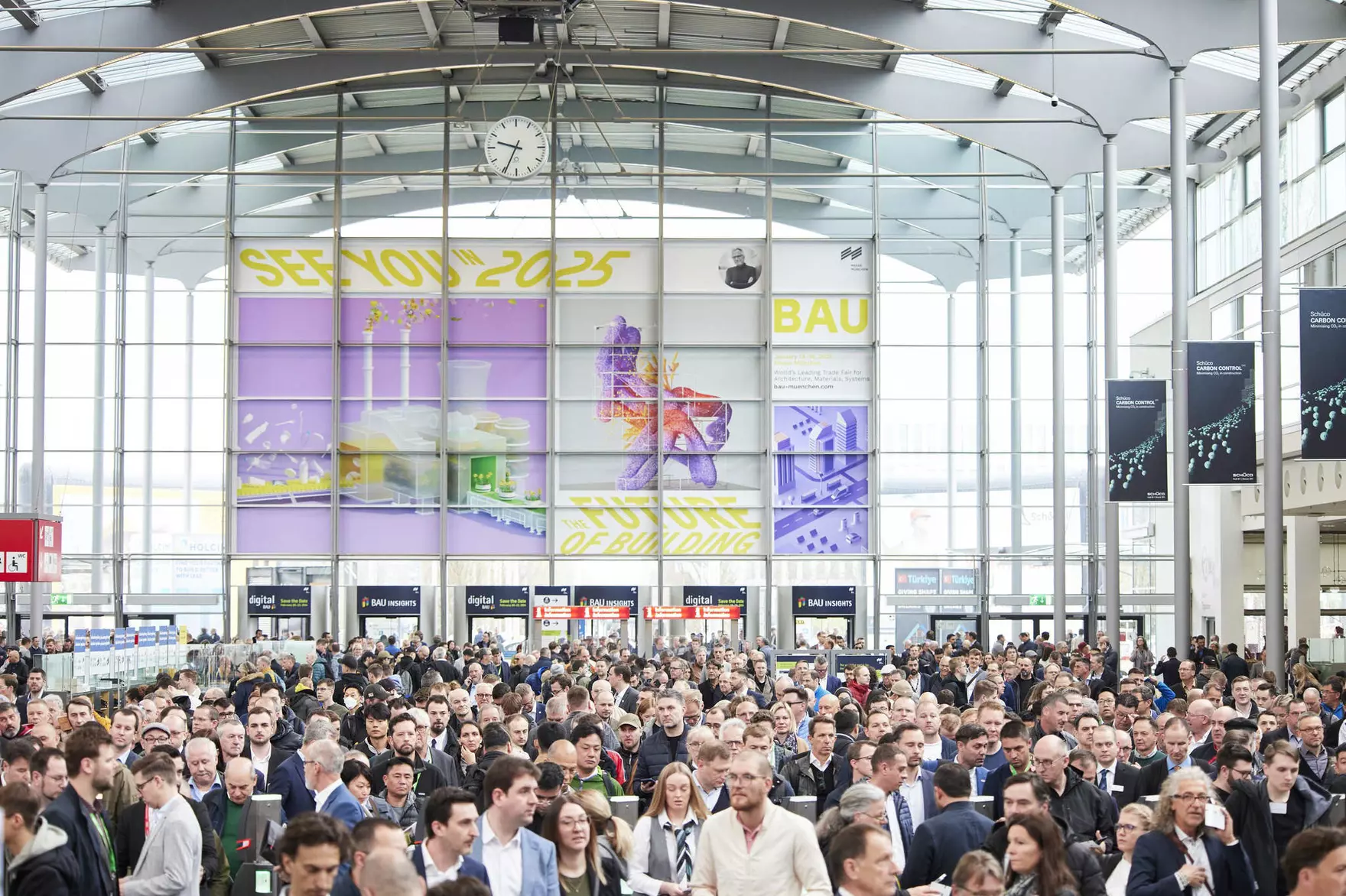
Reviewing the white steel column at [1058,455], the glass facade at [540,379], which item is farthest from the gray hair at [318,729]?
the glass facade at [540,379]

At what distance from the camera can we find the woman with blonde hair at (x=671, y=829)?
795 centimetres

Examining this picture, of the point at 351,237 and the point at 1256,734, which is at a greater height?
the point at 351,237

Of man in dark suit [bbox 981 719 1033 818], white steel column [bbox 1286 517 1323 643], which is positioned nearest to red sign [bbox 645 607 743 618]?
white steel column [bbox 1286 517 1323 643]

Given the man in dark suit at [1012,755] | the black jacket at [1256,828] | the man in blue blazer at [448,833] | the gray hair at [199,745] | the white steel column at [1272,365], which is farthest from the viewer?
the white steel column at [1272,365]

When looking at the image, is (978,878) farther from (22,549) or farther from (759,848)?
(22,549)

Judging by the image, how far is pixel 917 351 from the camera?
35.9 m

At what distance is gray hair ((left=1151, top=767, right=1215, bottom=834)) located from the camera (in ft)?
23.9

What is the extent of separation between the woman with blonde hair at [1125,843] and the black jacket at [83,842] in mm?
4549

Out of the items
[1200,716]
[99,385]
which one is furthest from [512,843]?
[99,385]

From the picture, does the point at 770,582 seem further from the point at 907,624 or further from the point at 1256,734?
the point at 1256,734

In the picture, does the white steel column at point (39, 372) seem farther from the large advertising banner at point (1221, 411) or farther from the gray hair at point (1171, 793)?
the gray hair at point (1171, 793)

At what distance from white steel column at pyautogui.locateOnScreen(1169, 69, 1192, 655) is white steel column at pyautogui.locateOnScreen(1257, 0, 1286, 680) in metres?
2.72

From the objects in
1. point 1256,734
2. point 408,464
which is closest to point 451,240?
point 408,464

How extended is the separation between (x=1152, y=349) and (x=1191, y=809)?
1251 inches
